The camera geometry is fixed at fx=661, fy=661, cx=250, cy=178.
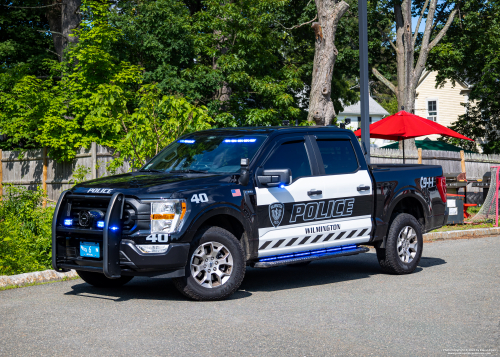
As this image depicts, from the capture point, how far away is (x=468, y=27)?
30172 mm

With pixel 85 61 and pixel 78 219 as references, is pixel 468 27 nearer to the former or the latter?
pixel 85 61

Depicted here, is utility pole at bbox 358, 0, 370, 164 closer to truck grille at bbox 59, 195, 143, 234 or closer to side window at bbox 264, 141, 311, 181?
side window at bbox 264, 141, 311, 181

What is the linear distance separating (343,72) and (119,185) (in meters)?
25.8

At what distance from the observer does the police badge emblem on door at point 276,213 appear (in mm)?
8078

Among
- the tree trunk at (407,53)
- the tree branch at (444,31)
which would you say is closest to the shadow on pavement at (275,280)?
the tree trunk at (407,53)

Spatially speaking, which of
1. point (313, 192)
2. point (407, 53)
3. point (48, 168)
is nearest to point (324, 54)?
point (48, 168)

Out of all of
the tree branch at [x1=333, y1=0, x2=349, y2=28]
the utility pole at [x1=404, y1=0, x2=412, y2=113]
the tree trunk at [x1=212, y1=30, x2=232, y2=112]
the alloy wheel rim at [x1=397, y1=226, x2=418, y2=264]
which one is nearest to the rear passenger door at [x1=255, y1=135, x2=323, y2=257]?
the alloy wheel rim at [x1=397, y1=226, x2=418, y2=264]

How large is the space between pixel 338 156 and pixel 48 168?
13.4 metres

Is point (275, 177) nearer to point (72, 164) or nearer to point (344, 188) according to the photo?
point (344, 188)

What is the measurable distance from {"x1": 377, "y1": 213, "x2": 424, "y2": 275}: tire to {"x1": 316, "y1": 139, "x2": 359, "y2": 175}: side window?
1.17 metres

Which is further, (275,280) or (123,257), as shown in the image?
(275,280)

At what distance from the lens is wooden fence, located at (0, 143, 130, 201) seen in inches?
689

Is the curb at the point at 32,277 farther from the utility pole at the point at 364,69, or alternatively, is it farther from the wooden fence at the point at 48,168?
the wooden fence at the point at 48,168

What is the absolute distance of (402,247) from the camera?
384 inches
